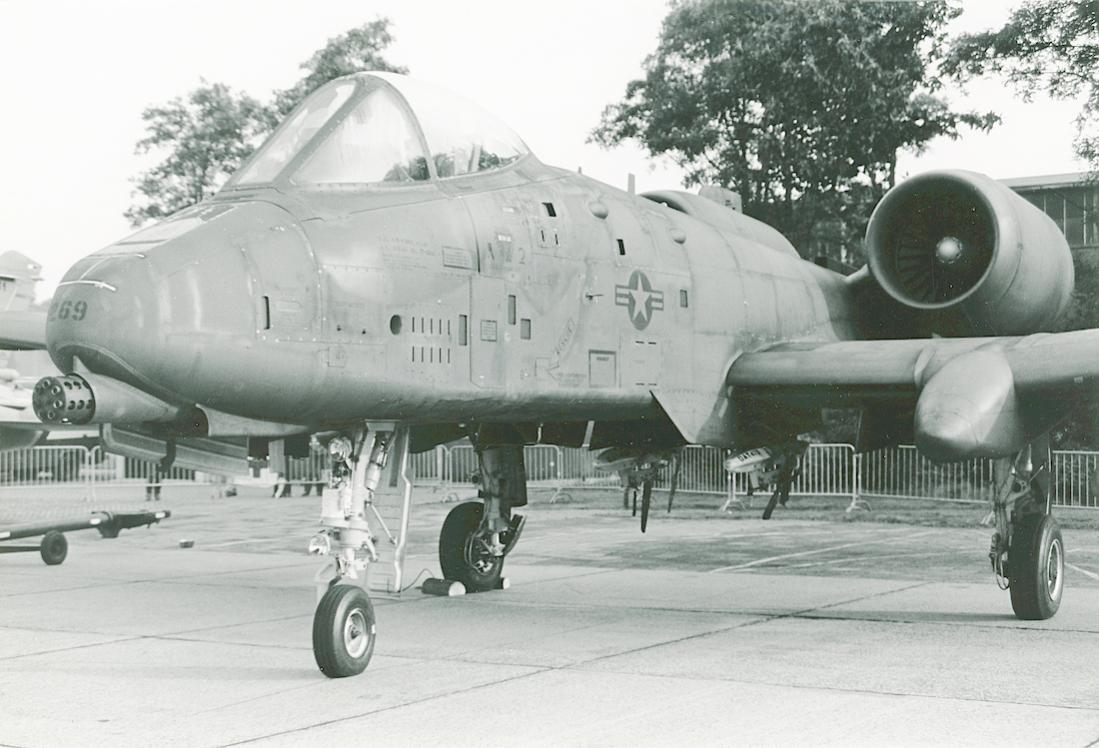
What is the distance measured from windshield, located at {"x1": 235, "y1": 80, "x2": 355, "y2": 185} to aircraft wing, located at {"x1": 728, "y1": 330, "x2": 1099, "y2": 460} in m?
3.69

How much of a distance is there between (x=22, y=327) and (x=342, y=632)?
5.19 meters

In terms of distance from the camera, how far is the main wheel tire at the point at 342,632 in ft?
21.7

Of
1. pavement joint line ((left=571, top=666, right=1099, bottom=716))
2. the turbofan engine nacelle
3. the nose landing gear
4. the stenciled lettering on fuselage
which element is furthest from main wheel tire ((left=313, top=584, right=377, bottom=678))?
the turbofan engine nacelle

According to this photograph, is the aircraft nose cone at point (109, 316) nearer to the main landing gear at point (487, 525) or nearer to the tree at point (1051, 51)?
the main landing gear at point (487, 525)

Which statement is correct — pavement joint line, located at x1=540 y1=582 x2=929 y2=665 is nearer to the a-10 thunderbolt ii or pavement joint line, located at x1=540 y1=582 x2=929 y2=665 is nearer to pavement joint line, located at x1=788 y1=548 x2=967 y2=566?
the a-10 thunderbolt ii

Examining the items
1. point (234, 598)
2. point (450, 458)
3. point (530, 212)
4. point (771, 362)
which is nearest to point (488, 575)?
point (234, 598)

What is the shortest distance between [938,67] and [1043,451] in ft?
59.2

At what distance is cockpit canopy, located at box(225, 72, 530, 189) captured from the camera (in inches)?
278

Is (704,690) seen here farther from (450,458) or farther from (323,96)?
(450,458)

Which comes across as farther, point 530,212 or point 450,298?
point 530,212

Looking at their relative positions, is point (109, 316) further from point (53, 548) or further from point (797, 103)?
point (797, 103)

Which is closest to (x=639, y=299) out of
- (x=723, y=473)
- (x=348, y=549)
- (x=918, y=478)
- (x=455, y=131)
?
(x=455, y=131)

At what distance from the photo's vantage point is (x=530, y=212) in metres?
7.98

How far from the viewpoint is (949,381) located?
26.2 ft
